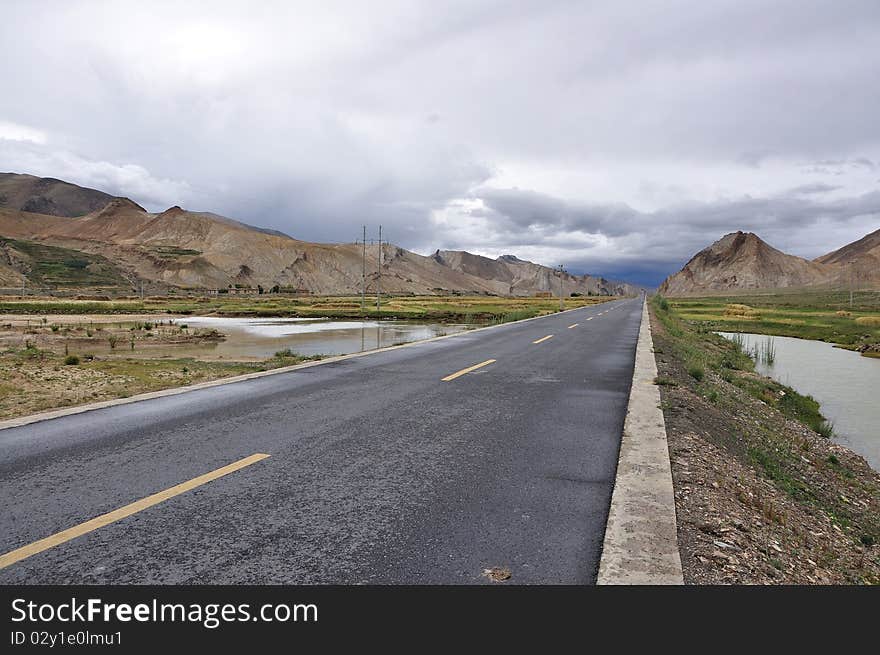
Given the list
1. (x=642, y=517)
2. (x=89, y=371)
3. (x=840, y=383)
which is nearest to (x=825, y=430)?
(x=840, y=383)

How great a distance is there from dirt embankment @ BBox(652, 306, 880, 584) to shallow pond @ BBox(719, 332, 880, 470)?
2.76 metres

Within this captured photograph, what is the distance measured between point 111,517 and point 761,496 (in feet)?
20.3

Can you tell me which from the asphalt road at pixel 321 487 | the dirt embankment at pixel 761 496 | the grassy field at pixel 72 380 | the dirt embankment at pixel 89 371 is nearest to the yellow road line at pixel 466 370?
the asphalt road at pixel 321 487

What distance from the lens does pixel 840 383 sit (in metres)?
22.2

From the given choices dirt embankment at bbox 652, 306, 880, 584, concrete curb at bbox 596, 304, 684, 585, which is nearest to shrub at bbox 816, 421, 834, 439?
dirt embankment at bbox 652, 306, 880, 584

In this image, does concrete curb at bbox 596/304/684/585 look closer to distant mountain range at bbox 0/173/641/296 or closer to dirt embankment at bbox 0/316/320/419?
dirt embankment at bbox 0/316/320/419

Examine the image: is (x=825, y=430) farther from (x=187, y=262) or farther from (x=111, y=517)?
(x=187, y=262)

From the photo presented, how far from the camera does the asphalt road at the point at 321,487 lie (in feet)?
11.1

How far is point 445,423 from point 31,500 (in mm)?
4402

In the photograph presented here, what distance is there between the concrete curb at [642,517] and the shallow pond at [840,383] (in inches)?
342

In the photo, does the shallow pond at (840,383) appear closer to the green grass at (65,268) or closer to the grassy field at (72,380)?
the grassy field at (72,380)
